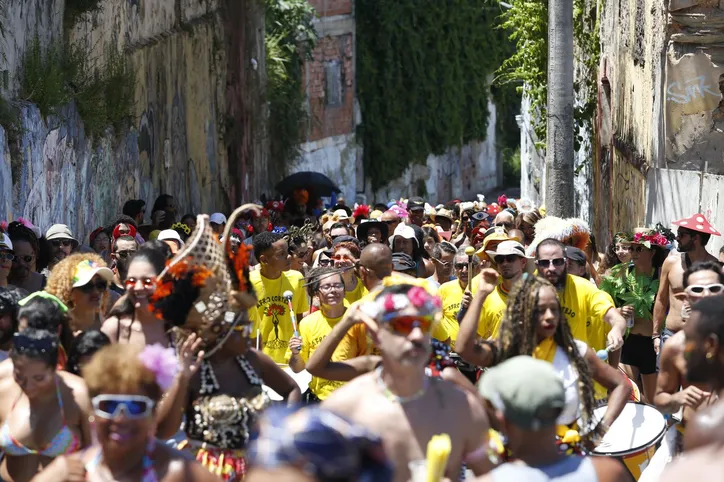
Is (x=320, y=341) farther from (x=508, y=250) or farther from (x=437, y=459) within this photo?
(x=437, y=459)

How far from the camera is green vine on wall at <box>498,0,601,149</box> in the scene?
2441 cm

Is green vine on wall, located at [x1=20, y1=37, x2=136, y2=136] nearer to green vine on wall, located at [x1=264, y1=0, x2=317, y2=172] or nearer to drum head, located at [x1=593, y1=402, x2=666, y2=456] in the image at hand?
drum head, located at [x1=593, y1=402, x2=666, y2=456]

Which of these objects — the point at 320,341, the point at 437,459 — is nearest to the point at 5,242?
the point at 320,341

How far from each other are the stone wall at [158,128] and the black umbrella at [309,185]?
55.2 inches

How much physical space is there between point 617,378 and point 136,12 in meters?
15.9

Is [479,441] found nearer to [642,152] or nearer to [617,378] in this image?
[617,378]

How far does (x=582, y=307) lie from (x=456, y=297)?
61.6 inches

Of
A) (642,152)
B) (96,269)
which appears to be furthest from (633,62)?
(96,269)

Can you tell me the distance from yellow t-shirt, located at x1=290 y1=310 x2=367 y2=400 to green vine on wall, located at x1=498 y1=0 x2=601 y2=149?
1568cm

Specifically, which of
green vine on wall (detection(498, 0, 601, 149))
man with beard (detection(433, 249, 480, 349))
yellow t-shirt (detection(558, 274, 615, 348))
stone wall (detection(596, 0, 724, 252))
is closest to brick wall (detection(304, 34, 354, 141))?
green vine on wall (detection(498, 0, 601, 149))

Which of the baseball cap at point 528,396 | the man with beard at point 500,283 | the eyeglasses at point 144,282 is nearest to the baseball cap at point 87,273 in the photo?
the eyeglasses at point 144,282

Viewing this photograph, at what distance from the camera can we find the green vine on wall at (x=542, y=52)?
24406 mm

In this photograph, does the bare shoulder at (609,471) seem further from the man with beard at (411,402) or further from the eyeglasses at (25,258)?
the eyeglasses at (25,258)

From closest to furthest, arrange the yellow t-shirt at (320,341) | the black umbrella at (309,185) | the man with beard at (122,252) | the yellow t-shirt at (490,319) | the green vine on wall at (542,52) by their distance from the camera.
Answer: the yellow t-shirt at (320,341) → the yellow t-shirt at (490,319) → the man with beard at (122,252) → the green vine on wall at (542,52) → the black umbrella at (309,185)
